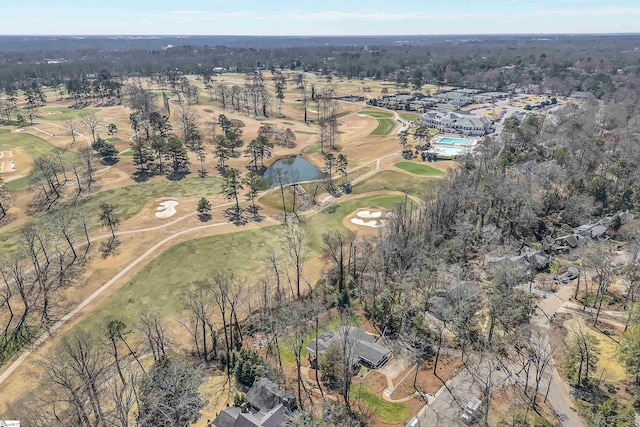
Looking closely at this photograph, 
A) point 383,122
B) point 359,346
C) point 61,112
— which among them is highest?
point 61,112

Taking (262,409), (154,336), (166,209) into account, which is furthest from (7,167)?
(262,409)

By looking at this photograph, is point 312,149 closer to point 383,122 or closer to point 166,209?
point 383,122

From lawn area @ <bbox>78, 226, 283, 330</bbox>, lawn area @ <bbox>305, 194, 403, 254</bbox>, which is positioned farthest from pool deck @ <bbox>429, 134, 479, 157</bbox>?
lawn area @ <bbox>78, 226, 283, 330</bbox>

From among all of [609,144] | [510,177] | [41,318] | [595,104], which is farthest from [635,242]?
[595,104]

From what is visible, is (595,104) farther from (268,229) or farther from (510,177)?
(268,229)

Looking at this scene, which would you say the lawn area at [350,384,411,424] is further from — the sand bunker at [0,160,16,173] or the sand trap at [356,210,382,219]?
the sand bunker at [0,160,16,173]
